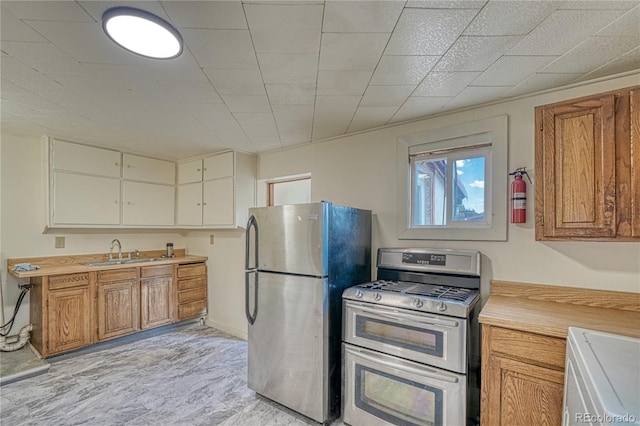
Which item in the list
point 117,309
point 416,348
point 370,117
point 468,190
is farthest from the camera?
point 117,309

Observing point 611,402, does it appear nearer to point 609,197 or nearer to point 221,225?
point 609,197

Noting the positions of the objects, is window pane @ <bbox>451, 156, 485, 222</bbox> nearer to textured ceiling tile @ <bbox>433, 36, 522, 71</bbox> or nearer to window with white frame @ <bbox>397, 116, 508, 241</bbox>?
window with white frame @ <bbox>397, 116, 508, 241</bbox>

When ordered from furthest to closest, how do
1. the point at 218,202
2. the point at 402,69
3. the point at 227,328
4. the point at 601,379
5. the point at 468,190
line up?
the point at 227,328 < the point at 218,202 < the point at 468,190 < the point at 402,69 < the point at 601,379

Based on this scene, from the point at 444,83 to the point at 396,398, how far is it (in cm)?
200

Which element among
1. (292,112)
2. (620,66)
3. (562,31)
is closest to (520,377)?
(562,31)

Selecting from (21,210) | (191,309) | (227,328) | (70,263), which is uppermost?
(21,210)

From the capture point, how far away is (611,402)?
2.59 feet

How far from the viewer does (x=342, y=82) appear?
1.82 meters

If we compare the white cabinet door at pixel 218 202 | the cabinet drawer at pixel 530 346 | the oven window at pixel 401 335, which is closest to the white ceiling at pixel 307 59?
the white cabinet door at pixel 218 202

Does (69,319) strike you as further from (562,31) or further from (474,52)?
(562,31)

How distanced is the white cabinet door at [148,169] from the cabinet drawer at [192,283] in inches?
54.4

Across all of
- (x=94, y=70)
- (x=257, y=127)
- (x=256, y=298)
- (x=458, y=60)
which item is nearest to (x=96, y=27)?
(x=94, y=70)

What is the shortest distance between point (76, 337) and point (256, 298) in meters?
2.09

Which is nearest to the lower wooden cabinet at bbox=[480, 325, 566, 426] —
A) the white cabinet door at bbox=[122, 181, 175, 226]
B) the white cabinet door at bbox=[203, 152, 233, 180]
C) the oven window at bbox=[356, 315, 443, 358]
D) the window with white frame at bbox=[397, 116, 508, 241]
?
the oven window at bbox=[356, 315, 443, 358]
